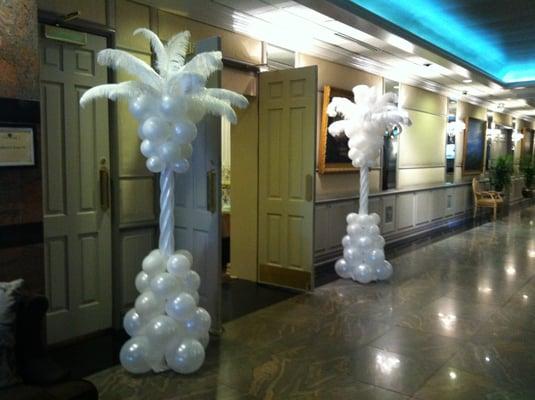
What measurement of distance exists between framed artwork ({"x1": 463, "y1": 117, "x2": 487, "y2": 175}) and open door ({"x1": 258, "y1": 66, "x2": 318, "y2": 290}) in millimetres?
7187

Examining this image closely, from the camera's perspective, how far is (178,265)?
10.7 ft

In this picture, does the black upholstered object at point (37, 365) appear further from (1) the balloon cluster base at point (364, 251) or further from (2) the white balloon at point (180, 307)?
(1) the balloon cluster base at point (364, 251)

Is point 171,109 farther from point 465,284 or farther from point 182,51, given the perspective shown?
point 465,284

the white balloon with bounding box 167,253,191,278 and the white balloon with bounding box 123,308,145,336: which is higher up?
the white balloon with bounding box 167,253,191,278

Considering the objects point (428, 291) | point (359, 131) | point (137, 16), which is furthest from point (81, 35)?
point (428, 291)

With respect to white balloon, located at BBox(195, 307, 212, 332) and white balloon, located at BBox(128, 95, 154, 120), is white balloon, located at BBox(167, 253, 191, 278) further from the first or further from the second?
white balloon, located at BBox(128, 95, 154, 120)

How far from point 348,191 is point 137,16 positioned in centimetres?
389

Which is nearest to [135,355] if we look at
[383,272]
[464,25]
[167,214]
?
[167,214]

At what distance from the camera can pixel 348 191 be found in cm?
685

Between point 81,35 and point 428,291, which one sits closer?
point 81,35

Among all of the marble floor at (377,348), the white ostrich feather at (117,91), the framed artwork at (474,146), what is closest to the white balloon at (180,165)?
the white ostrich feather at (117,91)

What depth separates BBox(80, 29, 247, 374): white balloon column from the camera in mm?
3121

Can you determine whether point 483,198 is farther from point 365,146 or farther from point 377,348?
point 377,348

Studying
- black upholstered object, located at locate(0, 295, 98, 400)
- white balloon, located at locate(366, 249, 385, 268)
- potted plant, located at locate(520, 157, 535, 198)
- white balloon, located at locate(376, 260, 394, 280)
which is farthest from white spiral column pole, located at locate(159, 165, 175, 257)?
potted plant, located at locate(520, 157, 535, 198)
